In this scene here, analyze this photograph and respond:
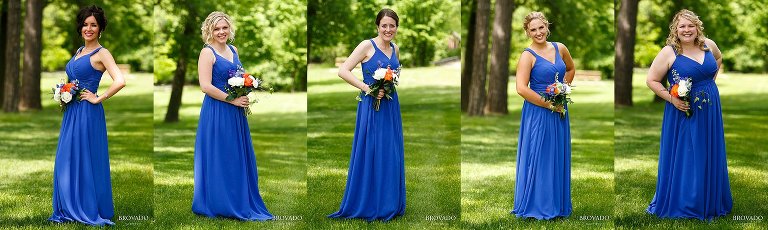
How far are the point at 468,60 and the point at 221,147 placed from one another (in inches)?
321

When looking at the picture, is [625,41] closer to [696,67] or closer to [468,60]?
[468,60]

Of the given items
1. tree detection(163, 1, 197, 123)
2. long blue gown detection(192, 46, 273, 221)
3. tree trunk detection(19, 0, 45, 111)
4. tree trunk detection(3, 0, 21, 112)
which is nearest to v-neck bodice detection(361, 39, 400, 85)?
long blue gown detection(192, 46, 273, 221)

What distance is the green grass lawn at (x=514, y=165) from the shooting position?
10.2 meters

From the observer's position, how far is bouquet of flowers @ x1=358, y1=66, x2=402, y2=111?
31.8ft

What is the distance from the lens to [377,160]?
999 centimetres

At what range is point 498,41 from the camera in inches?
654

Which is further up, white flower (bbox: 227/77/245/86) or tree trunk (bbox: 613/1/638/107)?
tree trunk (bbox: 613/1/638/107)

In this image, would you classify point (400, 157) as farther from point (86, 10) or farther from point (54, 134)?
point (54, 134)

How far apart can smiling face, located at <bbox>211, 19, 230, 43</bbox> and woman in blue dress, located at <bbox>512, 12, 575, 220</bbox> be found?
2819 mm

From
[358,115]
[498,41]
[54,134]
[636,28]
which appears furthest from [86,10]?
[54,134]

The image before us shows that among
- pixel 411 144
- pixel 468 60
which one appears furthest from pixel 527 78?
pixel 468 60

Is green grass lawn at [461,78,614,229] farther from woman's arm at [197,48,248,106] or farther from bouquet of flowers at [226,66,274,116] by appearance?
woman's arm at [197,48,248,106]

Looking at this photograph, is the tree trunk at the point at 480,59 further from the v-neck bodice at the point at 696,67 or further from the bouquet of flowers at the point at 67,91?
the bouquet of flowers at the point at 67,91

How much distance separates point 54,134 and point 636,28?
36.4ft
